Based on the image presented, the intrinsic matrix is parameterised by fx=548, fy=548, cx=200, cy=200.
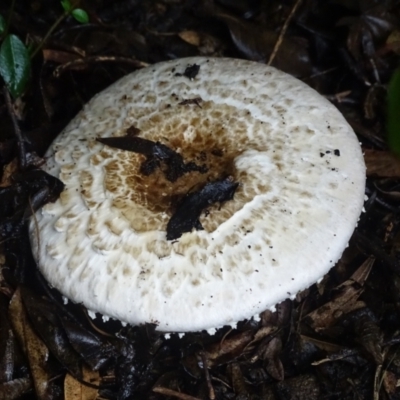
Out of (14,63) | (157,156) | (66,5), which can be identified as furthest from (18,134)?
(157,156)

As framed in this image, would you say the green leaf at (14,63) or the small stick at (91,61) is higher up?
the green leaf at (14,63)

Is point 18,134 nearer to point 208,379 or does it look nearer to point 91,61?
point 91,61

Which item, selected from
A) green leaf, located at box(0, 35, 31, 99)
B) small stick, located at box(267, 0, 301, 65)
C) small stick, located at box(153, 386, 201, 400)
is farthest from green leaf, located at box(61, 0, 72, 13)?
small stick, located at box(153, 386, 201, 400)

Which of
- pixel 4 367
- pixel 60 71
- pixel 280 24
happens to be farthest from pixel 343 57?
pixel 4 367

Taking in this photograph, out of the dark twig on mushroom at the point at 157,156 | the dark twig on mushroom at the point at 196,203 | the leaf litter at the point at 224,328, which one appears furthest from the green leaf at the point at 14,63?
the dark twig on mushroom at the point at 196,203

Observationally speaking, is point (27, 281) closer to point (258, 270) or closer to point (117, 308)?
point (117, 308)

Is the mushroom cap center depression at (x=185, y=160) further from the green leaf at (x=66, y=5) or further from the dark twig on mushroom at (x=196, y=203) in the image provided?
the green leaf at (x=66, y=5)
